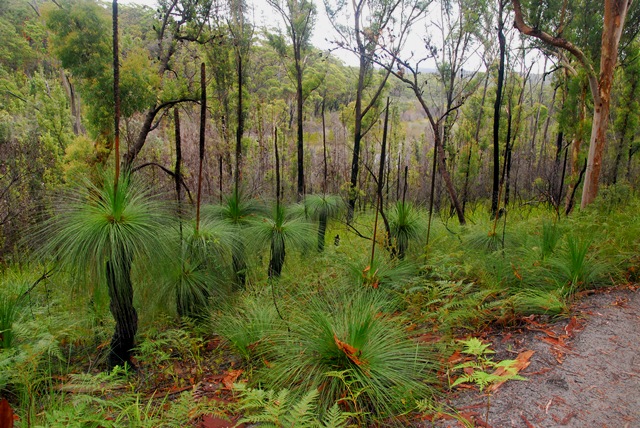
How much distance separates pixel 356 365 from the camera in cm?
210

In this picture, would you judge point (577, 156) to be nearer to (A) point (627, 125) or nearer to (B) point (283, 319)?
(A) point (627, 125)

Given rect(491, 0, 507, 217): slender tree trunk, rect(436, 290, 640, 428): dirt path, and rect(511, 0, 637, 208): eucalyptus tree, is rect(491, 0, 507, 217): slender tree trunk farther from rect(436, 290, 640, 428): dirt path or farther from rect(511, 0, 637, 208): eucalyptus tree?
rect(436, 290, 640, 428): dirt path

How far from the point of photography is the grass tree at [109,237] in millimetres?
2473

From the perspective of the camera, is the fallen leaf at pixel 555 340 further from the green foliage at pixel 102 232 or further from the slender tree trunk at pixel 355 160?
the slender tree trunk at pixel 355 160

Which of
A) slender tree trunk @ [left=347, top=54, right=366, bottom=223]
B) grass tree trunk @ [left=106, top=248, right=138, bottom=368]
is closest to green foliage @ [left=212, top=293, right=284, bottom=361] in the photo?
grass tree trunk @ [left=106, top=248, right=138, bottom=368]

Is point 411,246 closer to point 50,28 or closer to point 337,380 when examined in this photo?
point 337,380

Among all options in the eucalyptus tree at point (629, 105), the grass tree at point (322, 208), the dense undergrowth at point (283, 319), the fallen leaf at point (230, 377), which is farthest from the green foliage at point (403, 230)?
the eucalyptus tree at point (629, 105)

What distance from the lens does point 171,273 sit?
3.44 m

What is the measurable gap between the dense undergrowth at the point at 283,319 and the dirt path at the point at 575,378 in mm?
236

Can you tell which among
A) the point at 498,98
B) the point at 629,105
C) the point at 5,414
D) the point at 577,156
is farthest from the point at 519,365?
the point at 629,105

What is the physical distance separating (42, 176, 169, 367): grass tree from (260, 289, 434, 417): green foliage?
4.17 feet

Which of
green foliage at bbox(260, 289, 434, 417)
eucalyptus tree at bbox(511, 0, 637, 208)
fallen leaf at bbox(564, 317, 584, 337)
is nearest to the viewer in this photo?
green foliage at bbox(260, 289, 434, 417)

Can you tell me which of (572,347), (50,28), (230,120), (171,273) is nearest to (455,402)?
(572,347)

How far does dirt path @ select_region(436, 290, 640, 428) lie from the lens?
186 centimetres
